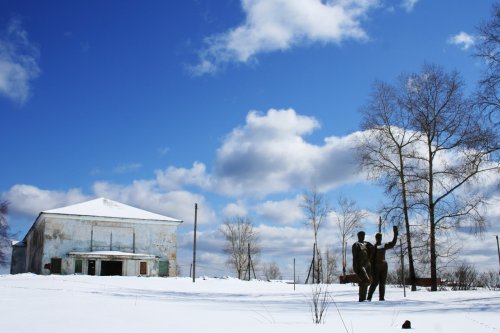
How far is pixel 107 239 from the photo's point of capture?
44.0 m

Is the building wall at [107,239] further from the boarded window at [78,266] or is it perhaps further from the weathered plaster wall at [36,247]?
the weathered plaster wall at [36,247]

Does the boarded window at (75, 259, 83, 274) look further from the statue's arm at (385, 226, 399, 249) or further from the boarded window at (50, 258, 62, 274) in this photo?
the statue's arm at (385, 226, 399, 249)

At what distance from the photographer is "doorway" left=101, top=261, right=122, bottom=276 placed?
44391 mm

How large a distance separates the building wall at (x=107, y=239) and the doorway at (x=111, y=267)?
1.48 meters

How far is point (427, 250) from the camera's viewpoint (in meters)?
24.2

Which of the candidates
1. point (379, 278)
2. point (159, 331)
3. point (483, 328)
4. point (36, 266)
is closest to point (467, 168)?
point (379, 278)

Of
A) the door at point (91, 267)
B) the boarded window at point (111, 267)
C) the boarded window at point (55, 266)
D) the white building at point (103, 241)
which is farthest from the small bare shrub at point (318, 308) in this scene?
the boarded window at point (111, 267)

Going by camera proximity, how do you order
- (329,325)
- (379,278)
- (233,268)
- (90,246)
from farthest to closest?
(233,268) < (90,246) < (379,278) < (329,325)

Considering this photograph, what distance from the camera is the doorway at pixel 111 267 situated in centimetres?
4439

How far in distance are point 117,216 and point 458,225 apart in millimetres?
31028

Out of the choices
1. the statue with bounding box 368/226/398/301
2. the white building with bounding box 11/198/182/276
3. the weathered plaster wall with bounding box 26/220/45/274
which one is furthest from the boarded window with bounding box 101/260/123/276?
the statue with bounding box 368/226/398/301

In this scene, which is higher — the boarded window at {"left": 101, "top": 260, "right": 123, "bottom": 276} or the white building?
the white building

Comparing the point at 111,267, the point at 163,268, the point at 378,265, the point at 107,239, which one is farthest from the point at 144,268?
the point at 378,265

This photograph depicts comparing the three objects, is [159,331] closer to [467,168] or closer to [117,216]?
[467,168]
